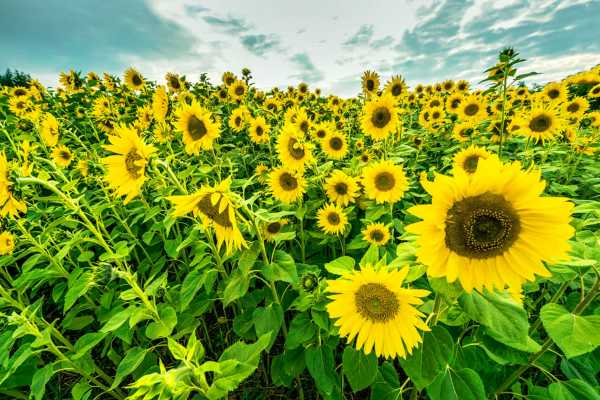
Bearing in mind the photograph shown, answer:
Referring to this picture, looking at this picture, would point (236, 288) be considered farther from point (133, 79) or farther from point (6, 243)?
point (133, 79)

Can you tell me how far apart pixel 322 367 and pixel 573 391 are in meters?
1.31

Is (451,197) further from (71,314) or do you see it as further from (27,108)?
(27,108)

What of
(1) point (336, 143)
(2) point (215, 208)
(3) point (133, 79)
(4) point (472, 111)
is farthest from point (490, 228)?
(3) point (133, 79)

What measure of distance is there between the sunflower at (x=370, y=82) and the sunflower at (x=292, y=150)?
2.20 m

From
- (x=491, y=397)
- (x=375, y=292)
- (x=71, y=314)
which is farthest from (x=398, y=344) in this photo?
(x=71, y=314)

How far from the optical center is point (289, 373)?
6.50ft

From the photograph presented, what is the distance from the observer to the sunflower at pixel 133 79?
6.83m

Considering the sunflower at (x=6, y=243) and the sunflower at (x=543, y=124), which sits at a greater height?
the sunflower at (x=543, y=124)

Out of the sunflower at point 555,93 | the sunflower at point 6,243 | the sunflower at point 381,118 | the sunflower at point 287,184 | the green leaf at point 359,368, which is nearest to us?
the green leaf at point 359,368

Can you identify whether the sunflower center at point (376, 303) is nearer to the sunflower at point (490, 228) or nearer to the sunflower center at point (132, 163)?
the sunflower at point (490, 228)

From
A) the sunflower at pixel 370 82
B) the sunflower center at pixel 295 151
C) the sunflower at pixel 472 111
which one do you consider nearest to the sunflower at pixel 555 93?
the sunflower at pixel 472 111

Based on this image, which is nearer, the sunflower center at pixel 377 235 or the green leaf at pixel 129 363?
the green leaf at pixel 129 363

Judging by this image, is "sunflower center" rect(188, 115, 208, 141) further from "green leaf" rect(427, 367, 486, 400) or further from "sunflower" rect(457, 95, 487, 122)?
A: "sunflower" rect(457, 95, 487, 122)

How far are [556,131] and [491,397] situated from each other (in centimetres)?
403
